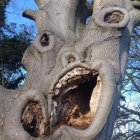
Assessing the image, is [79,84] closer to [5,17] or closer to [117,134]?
[5,17]

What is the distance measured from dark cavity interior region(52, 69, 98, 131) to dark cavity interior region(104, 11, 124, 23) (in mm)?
379

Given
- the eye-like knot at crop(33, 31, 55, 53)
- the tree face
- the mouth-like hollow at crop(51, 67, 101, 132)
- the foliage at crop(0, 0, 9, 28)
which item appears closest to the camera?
the tree face

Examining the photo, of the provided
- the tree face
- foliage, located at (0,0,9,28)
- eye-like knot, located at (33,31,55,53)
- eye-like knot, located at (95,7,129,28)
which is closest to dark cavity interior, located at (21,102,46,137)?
the tree face

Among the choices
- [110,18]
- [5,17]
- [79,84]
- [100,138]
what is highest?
[5,17]

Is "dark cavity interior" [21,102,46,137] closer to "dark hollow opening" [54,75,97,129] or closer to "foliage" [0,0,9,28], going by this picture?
"dark hollow opening" [54,75,97,129]

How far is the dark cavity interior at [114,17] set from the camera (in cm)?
240

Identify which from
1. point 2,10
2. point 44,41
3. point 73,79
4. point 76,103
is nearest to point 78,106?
point 76,103

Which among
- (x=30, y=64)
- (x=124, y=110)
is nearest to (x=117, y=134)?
(x=124, y=110)

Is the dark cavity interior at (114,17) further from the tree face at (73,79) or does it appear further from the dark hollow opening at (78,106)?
the dark hollow opening at (78,106)

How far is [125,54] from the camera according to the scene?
2490 mm

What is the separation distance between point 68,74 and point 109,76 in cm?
24

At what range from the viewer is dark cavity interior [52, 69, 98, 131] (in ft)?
7.32

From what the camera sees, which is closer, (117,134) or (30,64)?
(30,64)

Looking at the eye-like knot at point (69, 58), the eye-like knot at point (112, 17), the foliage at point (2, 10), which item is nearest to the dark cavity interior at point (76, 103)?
the eye-like knot at point (69, 58)
